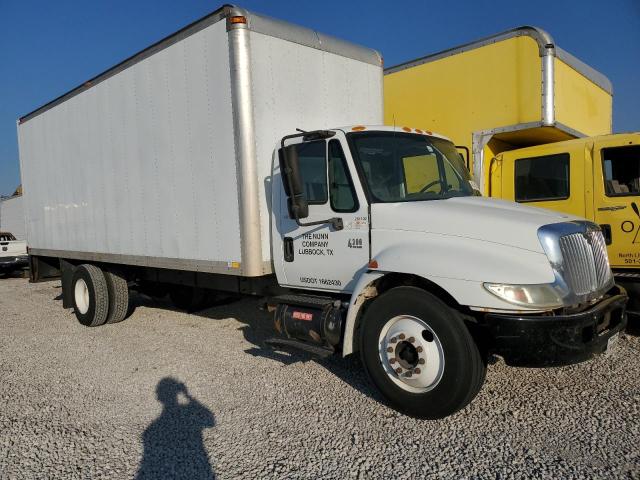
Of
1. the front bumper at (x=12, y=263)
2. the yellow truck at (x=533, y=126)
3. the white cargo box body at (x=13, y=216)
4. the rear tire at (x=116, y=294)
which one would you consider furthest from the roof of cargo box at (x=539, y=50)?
the white cargo box body at (x=13, y=216)

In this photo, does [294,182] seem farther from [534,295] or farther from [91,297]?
[91,297]

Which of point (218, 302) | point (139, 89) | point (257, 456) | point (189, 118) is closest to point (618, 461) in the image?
point (257, 456)

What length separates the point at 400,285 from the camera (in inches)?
162

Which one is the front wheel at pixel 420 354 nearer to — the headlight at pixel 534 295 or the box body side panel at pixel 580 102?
the headlight at pixel 534 295

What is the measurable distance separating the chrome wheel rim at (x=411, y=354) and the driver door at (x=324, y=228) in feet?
2.24

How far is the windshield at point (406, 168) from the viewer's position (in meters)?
4.30

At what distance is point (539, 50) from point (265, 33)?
355 centimetres

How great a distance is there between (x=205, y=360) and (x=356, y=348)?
7.12 feet

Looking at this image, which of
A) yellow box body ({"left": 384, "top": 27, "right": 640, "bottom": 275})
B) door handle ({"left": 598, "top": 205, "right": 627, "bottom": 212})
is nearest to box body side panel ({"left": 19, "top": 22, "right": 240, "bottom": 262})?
yellow box body ({"left": 384, "top": 27, "right": 640, "bottom": 275})

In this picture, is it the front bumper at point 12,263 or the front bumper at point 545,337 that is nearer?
the front bumper at point 545,337

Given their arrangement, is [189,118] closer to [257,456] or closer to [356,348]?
[356,348]

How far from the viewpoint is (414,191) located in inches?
170

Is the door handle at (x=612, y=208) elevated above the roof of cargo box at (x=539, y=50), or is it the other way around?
the roof of cargo box at (x=539, y=50)

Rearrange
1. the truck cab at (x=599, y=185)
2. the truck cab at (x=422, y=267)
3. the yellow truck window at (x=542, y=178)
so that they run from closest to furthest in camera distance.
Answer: the truck cab at (x=422, y=267), the truck cab at (x=599, y=185), the yellow truck window at (x=542, y=178)
